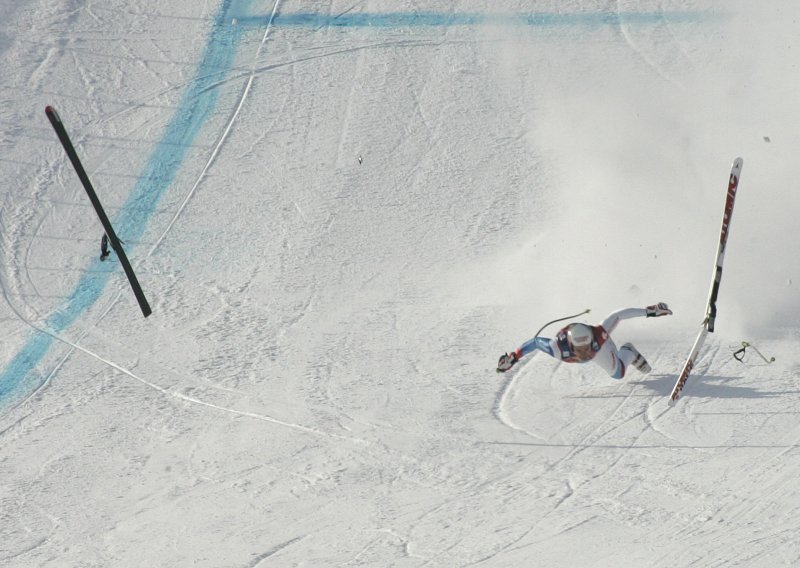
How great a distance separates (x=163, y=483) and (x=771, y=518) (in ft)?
14.0

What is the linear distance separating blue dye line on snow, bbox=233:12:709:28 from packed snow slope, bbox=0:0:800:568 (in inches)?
2.0

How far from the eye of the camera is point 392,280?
10.8m

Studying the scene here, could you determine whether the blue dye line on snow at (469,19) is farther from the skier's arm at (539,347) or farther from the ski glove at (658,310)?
the skier's arm at (539,347)

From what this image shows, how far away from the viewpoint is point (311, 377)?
366 inches

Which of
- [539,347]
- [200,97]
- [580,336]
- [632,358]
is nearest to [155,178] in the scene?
[200,97]

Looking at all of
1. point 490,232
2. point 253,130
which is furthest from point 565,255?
point 253,130

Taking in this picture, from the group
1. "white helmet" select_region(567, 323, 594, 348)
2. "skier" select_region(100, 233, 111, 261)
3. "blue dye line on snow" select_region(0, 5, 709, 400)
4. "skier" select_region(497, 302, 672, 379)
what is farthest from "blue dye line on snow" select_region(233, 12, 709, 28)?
"white helmet" select_region(567, 323, 594, 348)

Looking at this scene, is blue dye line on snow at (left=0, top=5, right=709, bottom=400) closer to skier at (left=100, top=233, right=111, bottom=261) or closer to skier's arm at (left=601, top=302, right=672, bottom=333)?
skier at (left=100, top=233, right=111, bottom=261)

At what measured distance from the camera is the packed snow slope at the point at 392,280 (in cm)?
745

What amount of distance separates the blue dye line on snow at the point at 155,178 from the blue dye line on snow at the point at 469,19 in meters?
0.65

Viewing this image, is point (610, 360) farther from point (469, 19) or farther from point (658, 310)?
point (469, 19)

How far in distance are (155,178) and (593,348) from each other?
6.24 meters

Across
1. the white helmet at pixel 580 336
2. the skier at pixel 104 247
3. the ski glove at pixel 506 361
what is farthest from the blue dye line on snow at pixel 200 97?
the white helmet at pixel 580 336

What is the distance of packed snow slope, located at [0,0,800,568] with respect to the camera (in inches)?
293
